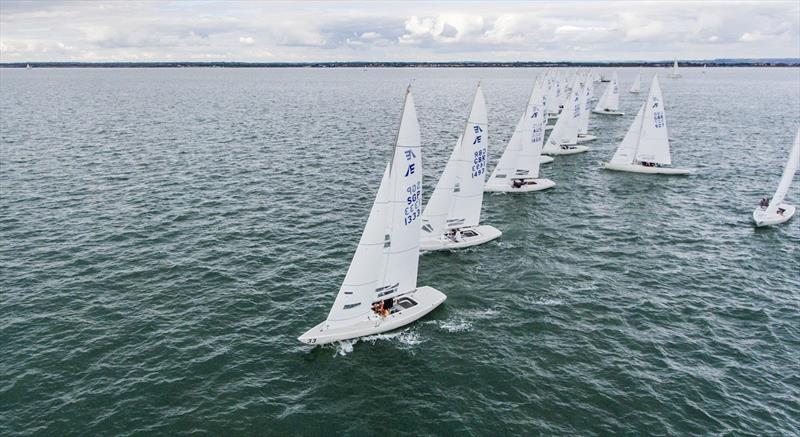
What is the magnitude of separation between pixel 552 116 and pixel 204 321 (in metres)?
123

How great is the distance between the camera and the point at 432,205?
1909 inches

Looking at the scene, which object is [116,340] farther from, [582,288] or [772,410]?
[772,410]

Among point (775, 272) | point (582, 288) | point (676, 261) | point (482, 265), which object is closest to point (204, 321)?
point (482, 265)

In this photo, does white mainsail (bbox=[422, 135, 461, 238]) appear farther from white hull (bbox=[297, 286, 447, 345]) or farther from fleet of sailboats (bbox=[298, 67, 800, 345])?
white hull (bbox=[297, 286, 447, 345])

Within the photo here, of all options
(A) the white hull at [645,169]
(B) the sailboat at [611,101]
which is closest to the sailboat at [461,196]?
(A) the white hull at [645,169]

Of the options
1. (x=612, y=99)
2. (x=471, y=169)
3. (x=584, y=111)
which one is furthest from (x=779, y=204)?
(x=612, y=99)

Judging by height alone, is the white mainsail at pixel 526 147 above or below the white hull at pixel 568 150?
above

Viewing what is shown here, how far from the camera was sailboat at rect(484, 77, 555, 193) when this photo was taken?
220 feet

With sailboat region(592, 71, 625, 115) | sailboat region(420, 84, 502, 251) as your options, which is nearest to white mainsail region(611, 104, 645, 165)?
sailboat region(420, 84, 502, 251)

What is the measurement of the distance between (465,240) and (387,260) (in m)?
16.5

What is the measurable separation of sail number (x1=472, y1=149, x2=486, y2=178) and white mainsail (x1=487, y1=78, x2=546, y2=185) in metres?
17.6

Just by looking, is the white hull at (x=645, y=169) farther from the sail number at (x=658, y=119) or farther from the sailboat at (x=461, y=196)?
the sailboat at (x=461, y=196)

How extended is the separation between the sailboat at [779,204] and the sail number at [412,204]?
42885mm

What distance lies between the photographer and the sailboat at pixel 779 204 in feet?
181
